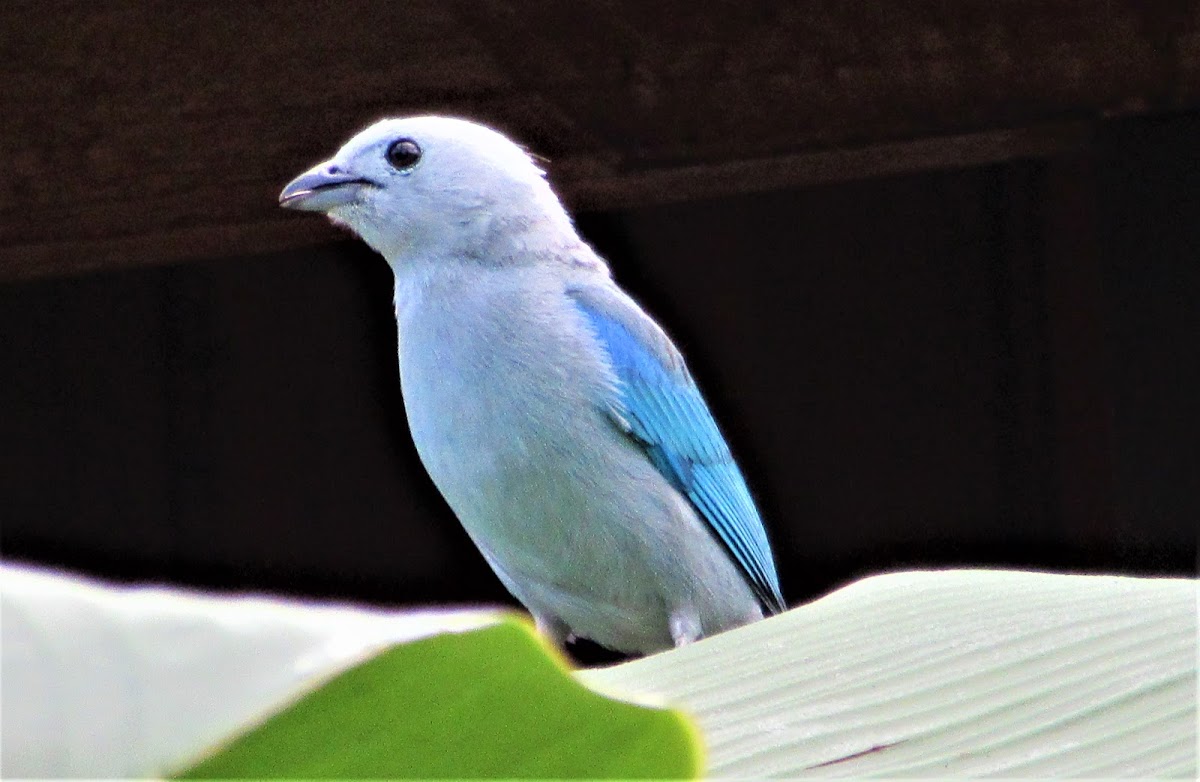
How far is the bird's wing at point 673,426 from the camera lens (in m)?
1.50

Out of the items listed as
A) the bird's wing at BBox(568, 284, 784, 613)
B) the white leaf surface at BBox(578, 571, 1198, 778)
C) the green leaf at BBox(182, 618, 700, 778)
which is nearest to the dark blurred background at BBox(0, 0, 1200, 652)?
the bird's wing at BBox(568, 284, 784, 613)

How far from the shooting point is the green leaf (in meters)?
0.26

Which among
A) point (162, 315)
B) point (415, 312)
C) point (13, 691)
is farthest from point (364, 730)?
point (162, 315)

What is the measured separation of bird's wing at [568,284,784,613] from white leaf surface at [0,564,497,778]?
1229 millimetres

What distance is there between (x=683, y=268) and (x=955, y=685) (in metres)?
1.53

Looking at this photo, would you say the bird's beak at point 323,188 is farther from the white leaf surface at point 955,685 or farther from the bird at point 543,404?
the white leaf surface at point 955,685

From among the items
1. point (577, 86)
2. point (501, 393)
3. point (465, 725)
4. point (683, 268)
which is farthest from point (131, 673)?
point (683, 268)

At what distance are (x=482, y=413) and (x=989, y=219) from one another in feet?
2.65

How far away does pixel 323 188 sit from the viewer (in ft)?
5.01

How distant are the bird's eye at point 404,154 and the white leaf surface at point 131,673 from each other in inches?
54.9

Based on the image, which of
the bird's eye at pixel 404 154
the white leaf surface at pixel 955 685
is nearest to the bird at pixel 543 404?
the bird's eye at pixel 404 154

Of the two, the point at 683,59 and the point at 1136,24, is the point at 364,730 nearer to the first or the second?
the point at 683,59

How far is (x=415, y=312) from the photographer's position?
1491 millimetres

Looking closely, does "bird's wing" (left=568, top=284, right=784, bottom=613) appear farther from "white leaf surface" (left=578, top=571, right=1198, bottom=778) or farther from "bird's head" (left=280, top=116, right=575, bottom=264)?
"white leaf surface" (left=578, top=571, right=1198, bottom=778)
